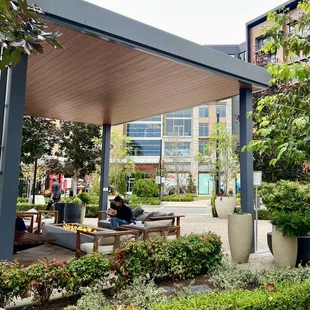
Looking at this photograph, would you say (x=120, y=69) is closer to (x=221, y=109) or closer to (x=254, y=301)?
(x=254, y=301)

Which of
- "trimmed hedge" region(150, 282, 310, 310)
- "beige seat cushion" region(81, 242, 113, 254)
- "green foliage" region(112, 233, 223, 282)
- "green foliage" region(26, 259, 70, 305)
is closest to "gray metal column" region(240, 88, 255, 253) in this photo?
"green foliage" region(112, 233, 223, 282)

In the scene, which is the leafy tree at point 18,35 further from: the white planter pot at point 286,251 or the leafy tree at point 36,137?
the leafy tree at point 36,137

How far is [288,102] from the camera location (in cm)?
369

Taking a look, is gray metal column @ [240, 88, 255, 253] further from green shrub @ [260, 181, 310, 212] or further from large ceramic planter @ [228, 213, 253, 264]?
green shrub @ [260, 181, 310, 212]

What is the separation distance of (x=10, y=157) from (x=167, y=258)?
7.99 ft

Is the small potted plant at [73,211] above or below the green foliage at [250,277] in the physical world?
above

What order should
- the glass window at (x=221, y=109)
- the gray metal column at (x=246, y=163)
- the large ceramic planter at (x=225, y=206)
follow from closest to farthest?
the gray metal column at (x=246, y=163)
the large ceramic planter at (x=225, y=206)
the glass window at (x=221, y=109)

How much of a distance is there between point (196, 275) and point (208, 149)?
16912 mm

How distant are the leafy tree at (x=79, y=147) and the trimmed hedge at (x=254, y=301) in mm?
10241

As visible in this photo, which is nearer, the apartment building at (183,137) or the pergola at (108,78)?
the pergola at (108,78)

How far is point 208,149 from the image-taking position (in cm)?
2105

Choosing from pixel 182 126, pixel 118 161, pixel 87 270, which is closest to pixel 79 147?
pixel 87 270

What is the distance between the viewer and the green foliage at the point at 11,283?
297cm

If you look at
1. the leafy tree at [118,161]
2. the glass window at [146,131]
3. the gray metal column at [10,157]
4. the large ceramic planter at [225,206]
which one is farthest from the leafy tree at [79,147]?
the glass window at [146,131]
